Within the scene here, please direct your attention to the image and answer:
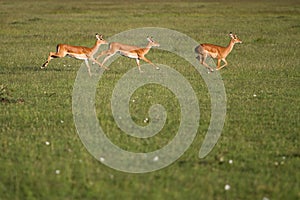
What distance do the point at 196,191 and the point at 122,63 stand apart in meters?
11.8

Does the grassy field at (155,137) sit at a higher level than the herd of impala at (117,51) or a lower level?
lower

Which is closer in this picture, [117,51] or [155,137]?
[155,137]

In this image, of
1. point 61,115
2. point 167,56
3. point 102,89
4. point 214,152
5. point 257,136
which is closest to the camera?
point 214,152

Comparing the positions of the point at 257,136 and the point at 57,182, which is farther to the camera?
the point at 257,136

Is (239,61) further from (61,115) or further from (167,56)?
(61,115)

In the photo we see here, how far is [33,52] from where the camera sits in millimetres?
20766

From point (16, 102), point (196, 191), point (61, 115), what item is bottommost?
point (196, 191)

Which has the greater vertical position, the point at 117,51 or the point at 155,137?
the point at 117,51

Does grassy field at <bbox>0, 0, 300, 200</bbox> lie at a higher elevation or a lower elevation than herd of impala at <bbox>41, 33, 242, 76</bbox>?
lower

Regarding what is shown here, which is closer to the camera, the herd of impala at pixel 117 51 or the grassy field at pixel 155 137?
the grassy field at pixel 155 137

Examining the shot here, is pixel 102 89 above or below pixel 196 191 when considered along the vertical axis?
above

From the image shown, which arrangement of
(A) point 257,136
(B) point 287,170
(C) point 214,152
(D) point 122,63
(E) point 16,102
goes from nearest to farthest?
(B) point 287,170
(C) point 214,152
(A) point 257,136
(E) point 16,102
(D) point 122,63

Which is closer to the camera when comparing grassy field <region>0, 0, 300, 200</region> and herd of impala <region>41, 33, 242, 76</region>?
grassy field <region>0, 0, 300, 200</region>

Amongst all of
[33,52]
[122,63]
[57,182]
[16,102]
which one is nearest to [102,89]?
[16,102]
